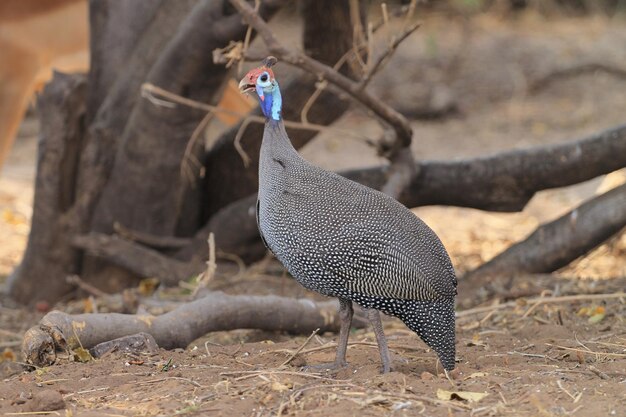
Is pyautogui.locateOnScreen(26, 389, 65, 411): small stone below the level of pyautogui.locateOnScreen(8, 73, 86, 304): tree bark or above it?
below

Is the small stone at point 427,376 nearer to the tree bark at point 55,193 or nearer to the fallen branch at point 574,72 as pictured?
the tree bark at point 55,193

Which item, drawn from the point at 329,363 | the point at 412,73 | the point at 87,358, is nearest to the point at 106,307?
the point at 87,358

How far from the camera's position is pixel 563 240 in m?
4.96

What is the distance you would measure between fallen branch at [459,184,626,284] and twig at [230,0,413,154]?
2.64 feet

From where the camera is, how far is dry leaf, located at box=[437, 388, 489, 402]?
2949 mm

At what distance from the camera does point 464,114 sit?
32.3 feet

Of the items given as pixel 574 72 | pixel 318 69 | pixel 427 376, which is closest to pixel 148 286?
pixel 318 69

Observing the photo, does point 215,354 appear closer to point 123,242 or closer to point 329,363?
point 329,363

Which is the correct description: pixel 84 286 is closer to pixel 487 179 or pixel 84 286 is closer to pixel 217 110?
pixel 217 110

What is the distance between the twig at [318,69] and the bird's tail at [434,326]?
136 cm

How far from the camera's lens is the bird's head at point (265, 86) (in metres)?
3.34

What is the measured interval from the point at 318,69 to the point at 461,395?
1.79 metres

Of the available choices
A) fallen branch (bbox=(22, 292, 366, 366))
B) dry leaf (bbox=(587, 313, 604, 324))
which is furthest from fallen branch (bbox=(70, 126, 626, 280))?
dry leaf (bbox=(587, 313, 604, 324))

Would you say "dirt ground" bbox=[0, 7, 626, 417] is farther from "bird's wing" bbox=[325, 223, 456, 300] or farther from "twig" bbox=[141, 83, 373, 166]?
"twig" bbox=[141, 83, 373, 166]
